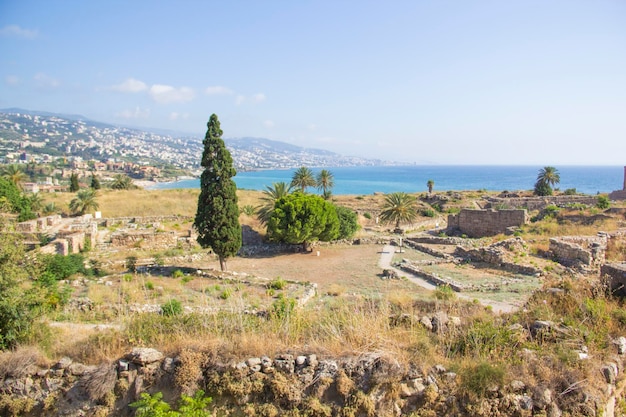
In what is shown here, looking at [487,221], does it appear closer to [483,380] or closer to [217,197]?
[217,197]

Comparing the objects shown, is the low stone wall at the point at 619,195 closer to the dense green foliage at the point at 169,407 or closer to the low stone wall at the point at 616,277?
the low stone wall at the point at 616,277

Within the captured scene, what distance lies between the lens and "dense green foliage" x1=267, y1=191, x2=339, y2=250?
91.1 ft

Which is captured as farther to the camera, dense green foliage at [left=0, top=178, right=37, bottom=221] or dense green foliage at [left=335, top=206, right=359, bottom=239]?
dense green foliage at [left=0, top=178, right=37, bottom=221]

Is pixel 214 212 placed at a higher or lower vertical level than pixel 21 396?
higher

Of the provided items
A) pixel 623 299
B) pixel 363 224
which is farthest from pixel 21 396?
pixel 363 224

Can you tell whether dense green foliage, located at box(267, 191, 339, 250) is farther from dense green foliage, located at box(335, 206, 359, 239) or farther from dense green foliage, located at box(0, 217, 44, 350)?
dense green foliage, located at box(0, 217, 44, 350)

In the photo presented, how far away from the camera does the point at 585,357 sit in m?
6.09

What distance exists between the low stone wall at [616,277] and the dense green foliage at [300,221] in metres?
19.9

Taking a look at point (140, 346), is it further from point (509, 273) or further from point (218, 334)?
point (509, 273)

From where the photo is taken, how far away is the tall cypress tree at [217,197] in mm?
21188

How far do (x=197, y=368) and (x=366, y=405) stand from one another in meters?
→ 2.63

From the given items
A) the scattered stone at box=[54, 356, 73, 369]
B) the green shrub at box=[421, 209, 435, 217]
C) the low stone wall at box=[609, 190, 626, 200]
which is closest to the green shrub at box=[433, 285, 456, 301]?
the scattered stone at box=[54, 356, 73, 369]

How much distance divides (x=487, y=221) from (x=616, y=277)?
2799 centimetres

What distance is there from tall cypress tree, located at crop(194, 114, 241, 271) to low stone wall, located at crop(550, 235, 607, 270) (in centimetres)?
1855
